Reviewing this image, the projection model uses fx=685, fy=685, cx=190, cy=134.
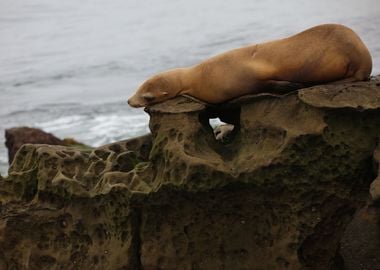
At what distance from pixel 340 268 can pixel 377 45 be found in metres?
20.0

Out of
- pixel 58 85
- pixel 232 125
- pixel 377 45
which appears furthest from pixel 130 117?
pixel 232 125

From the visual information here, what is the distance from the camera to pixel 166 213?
477 centimetres

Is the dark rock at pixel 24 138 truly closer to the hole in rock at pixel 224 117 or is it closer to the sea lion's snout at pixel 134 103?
the sea lion's snout at pixel 134 103

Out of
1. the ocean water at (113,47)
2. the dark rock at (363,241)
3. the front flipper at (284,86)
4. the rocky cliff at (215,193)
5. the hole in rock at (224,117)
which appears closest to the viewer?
the rocky cliff at (215,193)

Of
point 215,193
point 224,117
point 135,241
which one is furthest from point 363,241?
point 135,241

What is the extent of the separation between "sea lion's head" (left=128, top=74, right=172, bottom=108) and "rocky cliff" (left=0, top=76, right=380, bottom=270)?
0.21 metres

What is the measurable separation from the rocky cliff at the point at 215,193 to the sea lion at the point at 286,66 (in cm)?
15

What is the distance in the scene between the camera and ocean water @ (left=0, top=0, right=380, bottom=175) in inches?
795

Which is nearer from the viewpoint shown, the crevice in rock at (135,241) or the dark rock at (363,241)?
the crevice in rock at (135,241)

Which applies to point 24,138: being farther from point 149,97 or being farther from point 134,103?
point 149,97

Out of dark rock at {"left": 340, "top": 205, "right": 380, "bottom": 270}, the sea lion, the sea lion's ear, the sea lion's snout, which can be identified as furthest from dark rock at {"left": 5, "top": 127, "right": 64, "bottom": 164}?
dark rock at {"left": 340, "top": 205, "right": 380, "bottom": 270}

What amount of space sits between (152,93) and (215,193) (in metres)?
1.14

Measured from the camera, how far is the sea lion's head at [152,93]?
532 centimetres

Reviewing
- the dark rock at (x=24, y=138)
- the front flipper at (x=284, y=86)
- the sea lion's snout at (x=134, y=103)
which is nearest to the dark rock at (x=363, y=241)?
the front flipper at (x=284, y=86)
